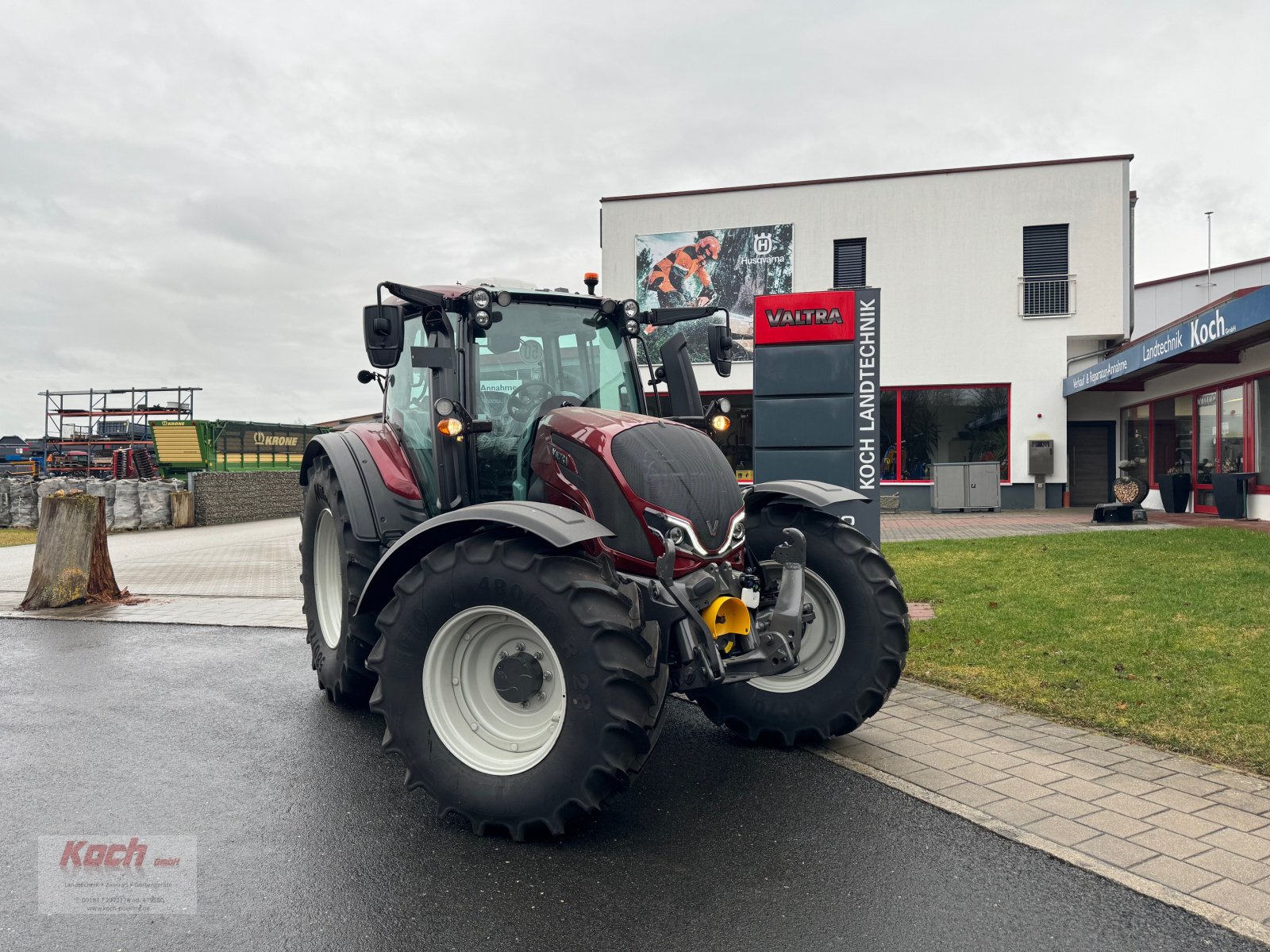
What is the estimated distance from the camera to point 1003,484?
2328cm

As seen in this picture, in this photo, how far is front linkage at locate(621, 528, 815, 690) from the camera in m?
3.81

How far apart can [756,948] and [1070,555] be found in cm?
1013

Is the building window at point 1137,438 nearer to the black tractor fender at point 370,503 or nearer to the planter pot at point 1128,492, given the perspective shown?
the planter pot at point 1128,492

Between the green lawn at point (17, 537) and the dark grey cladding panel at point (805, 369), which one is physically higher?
the dark grey cladding panel at point (805, 369)

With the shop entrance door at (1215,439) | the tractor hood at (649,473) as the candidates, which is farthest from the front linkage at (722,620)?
the shop entrance door at (1215,439)

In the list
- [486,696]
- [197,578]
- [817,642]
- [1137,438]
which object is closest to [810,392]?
[817,642]

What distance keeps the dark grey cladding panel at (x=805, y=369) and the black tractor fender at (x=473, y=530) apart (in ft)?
17.9

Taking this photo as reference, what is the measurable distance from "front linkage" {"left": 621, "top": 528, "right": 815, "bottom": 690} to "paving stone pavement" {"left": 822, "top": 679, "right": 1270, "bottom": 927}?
0.96 metres

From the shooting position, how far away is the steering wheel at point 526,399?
4906mm

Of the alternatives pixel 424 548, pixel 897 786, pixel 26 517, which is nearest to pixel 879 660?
pixel 897 786

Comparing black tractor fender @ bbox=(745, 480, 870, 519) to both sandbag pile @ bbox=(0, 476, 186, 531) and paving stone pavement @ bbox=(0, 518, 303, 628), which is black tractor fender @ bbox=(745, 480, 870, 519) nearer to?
paving stone pavement @ bbox=(0, 518, 303, 628)

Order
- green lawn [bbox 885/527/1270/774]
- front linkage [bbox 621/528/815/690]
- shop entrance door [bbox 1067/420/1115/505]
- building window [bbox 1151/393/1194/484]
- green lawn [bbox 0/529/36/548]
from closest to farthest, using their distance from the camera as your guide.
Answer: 1. front linkage [bbox 621/528/815/690]
2. green lawn [bbox 885/527/1270/774]
3. green lawn [bbox 0/529/36/548]
4. building window [bbox 1151/393/1194/484]
5. shop entrance door [bbox 1067/420/1115/505]

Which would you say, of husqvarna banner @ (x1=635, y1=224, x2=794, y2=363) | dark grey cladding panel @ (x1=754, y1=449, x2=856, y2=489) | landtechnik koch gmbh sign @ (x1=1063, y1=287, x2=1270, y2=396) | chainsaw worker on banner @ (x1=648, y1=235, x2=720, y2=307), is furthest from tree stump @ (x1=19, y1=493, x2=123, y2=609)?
chainsaw worker on banner @ (x1=648, y1=235, x2=720, y2=307)

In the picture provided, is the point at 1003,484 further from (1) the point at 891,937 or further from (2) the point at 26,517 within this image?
(2) the point at 26,517
